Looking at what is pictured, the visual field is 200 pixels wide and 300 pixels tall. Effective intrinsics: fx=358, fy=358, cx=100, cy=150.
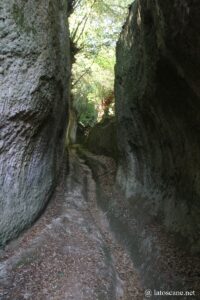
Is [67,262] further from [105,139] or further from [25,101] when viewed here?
[105,139]

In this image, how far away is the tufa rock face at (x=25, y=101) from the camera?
8.85 meters

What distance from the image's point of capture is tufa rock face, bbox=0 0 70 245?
29.0 ft

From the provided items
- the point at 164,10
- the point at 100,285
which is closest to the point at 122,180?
the point at 100,285

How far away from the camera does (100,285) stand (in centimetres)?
821

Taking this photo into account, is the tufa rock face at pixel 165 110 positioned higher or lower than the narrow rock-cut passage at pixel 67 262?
higher

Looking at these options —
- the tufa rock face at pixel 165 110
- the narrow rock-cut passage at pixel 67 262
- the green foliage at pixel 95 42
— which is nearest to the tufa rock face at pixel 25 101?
the narrow rock-cut passage at pixel 67 262

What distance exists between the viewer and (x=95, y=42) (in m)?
25.7

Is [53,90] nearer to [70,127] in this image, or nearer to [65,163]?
[65,163]

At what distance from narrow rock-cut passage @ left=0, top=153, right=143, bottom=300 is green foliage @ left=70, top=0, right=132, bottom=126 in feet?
51.0

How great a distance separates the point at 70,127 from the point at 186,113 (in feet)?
68.9

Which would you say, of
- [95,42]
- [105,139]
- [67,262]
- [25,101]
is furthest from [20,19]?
[95,42]

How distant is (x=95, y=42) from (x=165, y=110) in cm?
1702

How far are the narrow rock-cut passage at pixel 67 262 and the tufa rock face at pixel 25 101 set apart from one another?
2.25 feet

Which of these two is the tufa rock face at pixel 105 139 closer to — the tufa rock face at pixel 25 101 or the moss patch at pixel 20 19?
the tufa rock face at pixel 25 101
